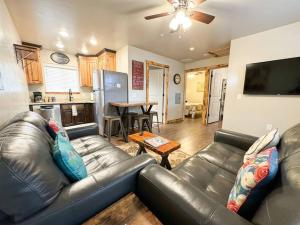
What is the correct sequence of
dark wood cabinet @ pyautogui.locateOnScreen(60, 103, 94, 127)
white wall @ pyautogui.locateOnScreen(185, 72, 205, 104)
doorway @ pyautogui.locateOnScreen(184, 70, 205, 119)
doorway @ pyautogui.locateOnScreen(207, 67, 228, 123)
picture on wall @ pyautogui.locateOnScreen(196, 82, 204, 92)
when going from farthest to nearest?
white wall @ pyautogui.locateOnScreen(185, 72, 205, 104)
picture on wall @ pyautogui.locateOnScreen(196, 82, 204, 92)
doorway @ pyautogui.locateOnScreen(184, 70, 205, 119)
doorway @ pyautogui.locateOnScreen(207, 67, 228, 123)
dark wood cabinet @ pyautogui.locateOnScreen(60, 103, 94, 127)

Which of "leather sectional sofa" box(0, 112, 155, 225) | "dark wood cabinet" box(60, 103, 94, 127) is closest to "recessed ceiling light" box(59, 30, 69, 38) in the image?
"dark wood cabinet" box(60, 103, 94, 127)

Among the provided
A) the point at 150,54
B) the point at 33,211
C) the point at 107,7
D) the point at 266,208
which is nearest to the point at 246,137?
the point at 266,208

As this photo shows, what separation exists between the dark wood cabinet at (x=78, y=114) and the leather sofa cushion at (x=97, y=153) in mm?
2750

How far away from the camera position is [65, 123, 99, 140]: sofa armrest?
1926 millimetres

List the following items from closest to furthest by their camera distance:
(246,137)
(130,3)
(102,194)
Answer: (102,194) → (246,137) → (130,3)

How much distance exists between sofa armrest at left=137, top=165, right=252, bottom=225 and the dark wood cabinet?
13.4 ft

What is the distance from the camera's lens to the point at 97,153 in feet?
5.03

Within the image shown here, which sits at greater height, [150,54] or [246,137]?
[150,54]

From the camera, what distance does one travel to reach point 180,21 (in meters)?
1.82

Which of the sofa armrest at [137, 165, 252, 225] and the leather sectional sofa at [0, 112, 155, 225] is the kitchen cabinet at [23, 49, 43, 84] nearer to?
the leather sectional sofa at [0, 112, 155, 225]

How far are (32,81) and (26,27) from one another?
158 cm

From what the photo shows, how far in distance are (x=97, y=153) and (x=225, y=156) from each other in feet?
4.78

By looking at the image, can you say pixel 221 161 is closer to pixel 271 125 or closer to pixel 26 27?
pixel 271 125

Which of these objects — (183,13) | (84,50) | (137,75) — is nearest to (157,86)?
(137,75)
